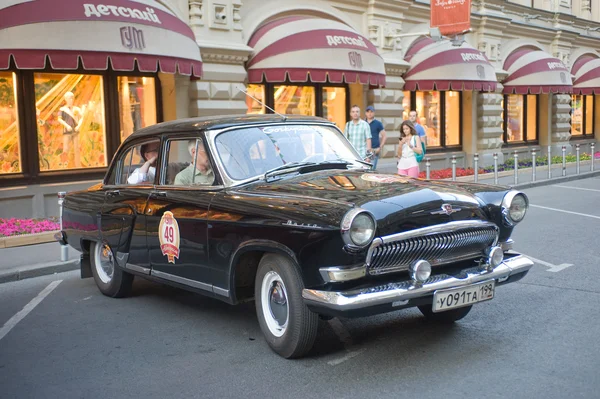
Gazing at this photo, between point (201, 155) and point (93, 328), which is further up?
point (201, 155)

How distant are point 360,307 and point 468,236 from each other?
1.12 meters

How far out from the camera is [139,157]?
22.6 feet

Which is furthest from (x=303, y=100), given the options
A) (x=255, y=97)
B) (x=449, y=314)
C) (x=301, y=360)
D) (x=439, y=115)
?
(x=301, y=360)

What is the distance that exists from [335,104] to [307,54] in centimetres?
376

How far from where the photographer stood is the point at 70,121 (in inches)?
532

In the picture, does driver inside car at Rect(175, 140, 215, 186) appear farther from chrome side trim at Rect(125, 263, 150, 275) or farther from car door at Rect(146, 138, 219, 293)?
chrome side trim at Rect(125, 263, 150, 275)

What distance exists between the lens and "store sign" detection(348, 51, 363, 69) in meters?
15.9

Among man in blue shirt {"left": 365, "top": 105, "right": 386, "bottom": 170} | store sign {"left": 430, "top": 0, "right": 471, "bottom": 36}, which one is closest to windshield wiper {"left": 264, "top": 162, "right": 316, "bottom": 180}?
man in blue shirt {"left": 365, "top": 105, "right": 386, "bottom": 170}

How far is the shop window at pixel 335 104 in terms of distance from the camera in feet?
61.1

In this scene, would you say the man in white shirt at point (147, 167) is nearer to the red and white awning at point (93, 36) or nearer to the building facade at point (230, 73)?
the building facade at point (230, 73)

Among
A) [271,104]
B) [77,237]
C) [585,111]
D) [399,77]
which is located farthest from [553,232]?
[585,111]

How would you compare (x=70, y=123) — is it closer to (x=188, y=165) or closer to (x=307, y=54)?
(x=307, y=54)

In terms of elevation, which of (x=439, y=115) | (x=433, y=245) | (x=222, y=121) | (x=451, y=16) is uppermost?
(x=451, y=16)

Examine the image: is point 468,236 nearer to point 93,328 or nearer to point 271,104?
point 93,328
